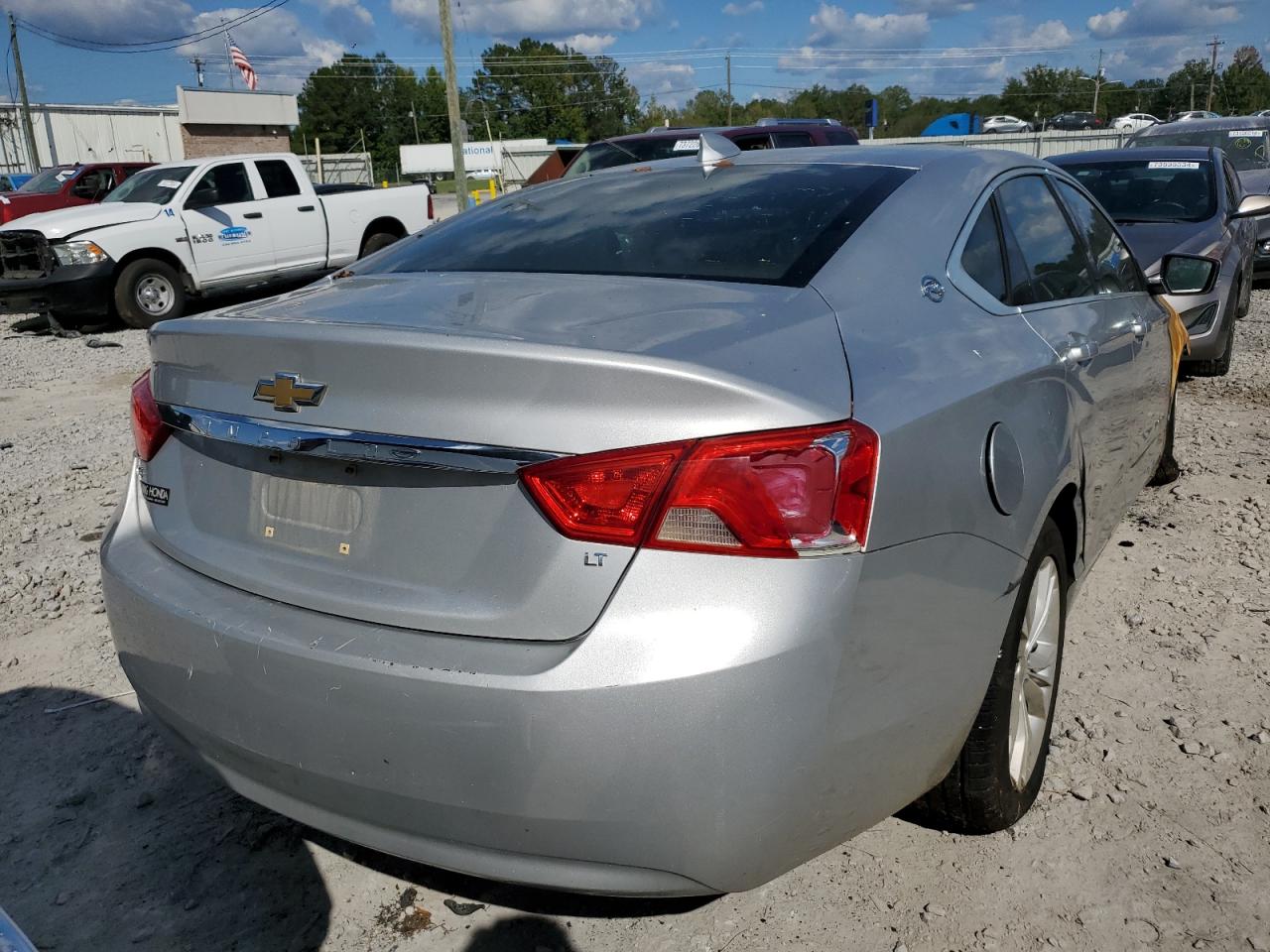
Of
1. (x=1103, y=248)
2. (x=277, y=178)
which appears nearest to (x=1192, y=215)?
(x=1103, y=248)

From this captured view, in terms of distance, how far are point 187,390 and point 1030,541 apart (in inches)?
71.4

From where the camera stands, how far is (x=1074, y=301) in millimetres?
3133

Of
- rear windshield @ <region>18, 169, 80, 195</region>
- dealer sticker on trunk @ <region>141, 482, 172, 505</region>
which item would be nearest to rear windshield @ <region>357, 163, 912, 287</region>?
dealer sticker on trunk @ <region>141, 482, 172, 505</region>

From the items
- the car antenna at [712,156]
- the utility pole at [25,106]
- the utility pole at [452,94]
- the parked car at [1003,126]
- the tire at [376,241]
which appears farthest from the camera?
the parked car at [1003,126]

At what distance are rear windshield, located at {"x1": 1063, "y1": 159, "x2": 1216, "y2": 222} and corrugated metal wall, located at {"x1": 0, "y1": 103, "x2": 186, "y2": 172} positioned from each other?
54.7m

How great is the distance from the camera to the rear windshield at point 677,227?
245 cm

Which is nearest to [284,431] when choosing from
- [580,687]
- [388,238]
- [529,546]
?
[529,546]

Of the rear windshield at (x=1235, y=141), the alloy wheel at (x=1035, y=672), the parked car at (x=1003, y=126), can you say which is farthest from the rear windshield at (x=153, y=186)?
the parked car at (x=1003, y=126)

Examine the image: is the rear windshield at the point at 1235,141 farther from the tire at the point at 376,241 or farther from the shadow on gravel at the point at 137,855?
the shadow on gravel at the point at 137,855

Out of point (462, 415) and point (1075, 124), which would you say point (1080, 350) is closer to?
point (462, 415)

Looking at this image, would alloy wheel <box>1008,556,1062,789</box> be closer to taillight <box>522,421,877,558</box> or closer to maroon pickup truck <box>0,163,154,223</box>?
taillight <box>522,421,877,558</box>

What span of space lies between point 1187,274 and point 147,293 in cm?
1068

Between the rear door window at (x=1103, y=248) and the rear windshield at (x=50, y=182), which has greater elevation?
the rear windshield at (x=50, y=182)

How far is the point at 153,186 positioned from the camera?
12.4m
